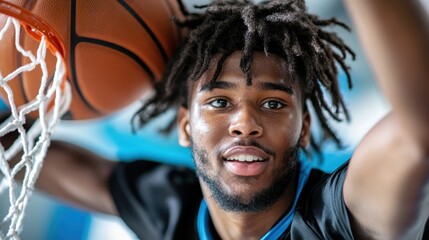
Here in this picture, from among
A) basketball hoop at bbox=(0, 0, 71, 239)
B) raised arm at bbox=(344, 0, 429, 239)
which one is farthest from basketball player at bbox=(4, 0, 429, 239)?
basketball hoop at bbox=(0, 0, 71, 239)

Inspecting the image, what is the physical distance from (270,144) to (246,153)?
0.05 meters

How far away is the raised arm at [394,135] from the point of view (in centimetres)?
65

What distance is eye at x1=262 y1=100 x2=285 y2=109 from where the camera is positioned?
101cm

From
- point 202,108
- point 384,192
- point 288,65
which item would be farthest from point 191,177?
point 384,192

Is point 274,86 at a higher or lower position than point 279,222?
higher

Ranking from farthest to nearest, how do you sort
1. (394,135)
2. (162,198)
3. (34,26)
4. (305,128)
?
1. (162,198)
2. (305,128)
3. (34,26)
4. (394,135)

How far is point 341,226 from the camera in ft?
2.94

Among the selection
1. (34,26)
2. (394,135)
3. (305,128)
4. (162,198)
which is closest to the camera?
(394,135)

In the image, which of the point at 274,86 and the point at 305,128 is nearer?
the point at 274,86

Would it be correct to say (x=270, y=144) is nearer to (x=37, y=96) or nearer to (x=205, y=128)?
(x=205, y=128)

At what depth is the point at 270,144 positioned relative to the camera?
0.99m

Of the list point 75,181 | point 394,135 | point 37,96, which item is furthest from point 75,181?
point 394,135

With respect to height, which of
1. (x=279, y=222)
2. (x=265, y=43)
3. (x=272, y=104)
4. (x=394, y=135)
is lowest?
(x=279, y=222)

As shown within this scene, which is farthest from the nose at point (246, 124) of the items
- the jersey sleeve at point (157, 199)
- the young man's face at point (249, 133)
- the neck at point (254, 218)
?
the jersey sleeve at point (157, 199)
